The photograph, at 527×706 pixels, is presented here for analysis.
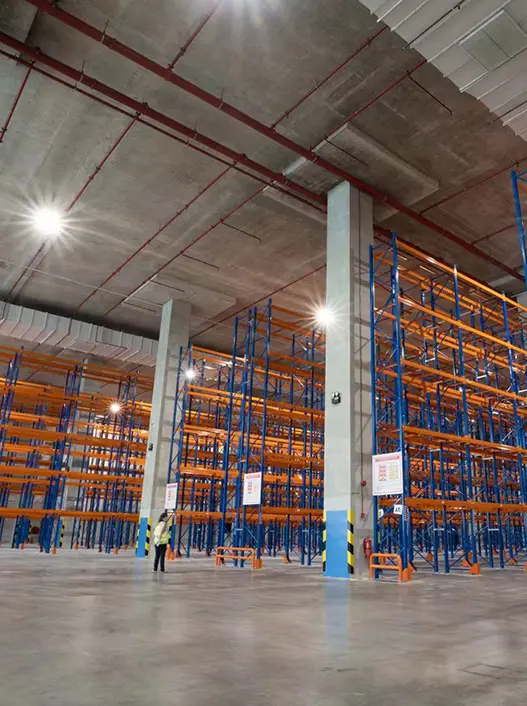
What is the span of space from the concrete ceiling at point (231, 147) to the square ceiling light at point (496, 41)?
12.0 inches

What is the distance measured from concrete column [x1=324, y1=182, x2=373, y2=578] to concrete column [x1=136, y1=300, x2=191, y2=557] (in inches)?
344

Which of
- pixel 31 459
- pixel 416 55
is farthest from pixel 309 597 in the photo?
pixel 31 459

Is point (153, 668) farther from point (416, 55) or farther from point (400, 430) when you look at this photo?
point (416, 55)

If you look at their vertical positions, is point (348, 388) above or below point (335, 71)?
below

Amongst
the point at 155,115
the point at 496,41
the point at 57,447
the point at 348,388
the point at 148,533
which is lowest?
the point at 148,533

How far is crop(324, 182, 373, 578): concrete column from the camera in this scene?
1237 centimetres

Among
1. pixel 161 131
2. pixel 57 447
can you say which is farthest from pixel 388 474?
pixel 57 447

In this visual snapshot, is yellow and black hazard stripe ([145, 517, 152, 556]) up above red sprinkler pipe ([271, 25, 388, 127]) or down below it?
below

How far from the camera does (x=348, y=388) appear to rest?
43.0ft

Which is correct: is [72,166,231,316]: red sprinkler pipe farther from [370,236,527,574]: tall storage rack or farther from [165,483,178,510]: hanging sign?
[165,483,178,510]: hanging sign

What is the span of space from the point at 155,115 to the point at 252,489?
9937 mm

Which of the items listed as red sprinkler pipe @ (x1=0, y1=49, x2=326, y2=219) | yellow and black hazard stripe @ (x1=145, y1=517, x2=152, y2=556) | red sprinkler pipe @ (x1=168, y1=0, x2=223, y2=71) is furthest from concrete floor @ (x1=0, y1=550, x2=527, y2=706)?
yellow and black hazard stripe @ (x1=145, y1=517, x2=152, y2=556)

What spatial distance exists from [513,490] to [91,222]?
20122mm

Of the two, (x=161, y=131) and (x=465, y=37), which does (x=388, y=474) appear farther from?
(x=161, y=131)
